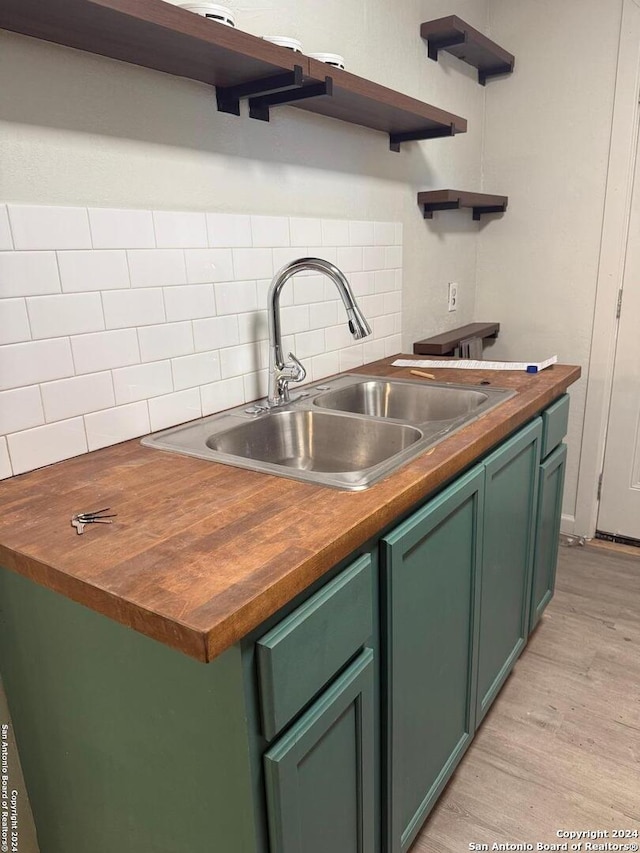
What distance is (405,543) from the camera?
3.51 ft

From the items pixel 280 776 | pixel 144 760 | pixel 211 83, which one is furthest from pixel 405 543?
pixel 211 83

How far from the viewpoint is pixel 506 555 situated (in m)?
1.63

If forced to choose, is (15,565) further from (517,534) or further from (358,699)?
(517,534)

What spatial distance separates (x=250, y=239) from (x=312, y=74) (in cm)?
41

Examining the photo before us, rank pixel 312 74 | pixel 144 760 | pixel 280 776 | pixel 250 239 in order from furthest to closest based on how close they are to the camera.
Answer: pixel 250 239 < pixel 312 74 < pixel 144 760 < pixel 280 776

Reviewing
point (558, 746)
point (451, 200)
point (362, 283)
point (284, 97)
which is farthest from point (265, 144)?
point (558, 746)

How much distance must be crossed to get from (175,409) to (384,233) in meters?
1.10

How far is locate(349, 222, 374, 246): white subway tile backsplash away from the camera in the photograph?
199cm

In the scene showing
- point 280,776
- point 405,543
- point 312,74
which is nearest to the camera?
point 280,776

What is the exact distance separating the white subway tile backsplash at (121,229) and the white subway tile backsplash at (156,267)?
2 cm

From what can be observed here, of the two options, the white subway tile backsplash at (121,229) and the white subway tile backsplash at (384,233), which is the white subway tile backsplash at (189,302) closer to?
the white subway tile backsplash at (121,229)

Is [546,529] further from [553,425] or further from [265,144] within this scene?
[265,144]

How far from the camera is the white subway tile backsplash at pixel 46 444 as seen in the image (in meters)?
1.15

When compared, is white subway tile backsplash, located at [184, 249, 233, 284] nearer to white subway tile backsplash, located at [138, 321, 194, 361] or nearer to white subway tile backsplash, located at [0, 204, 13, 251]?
white subway tile backsplash, located at [138, 321, 194, 361]
